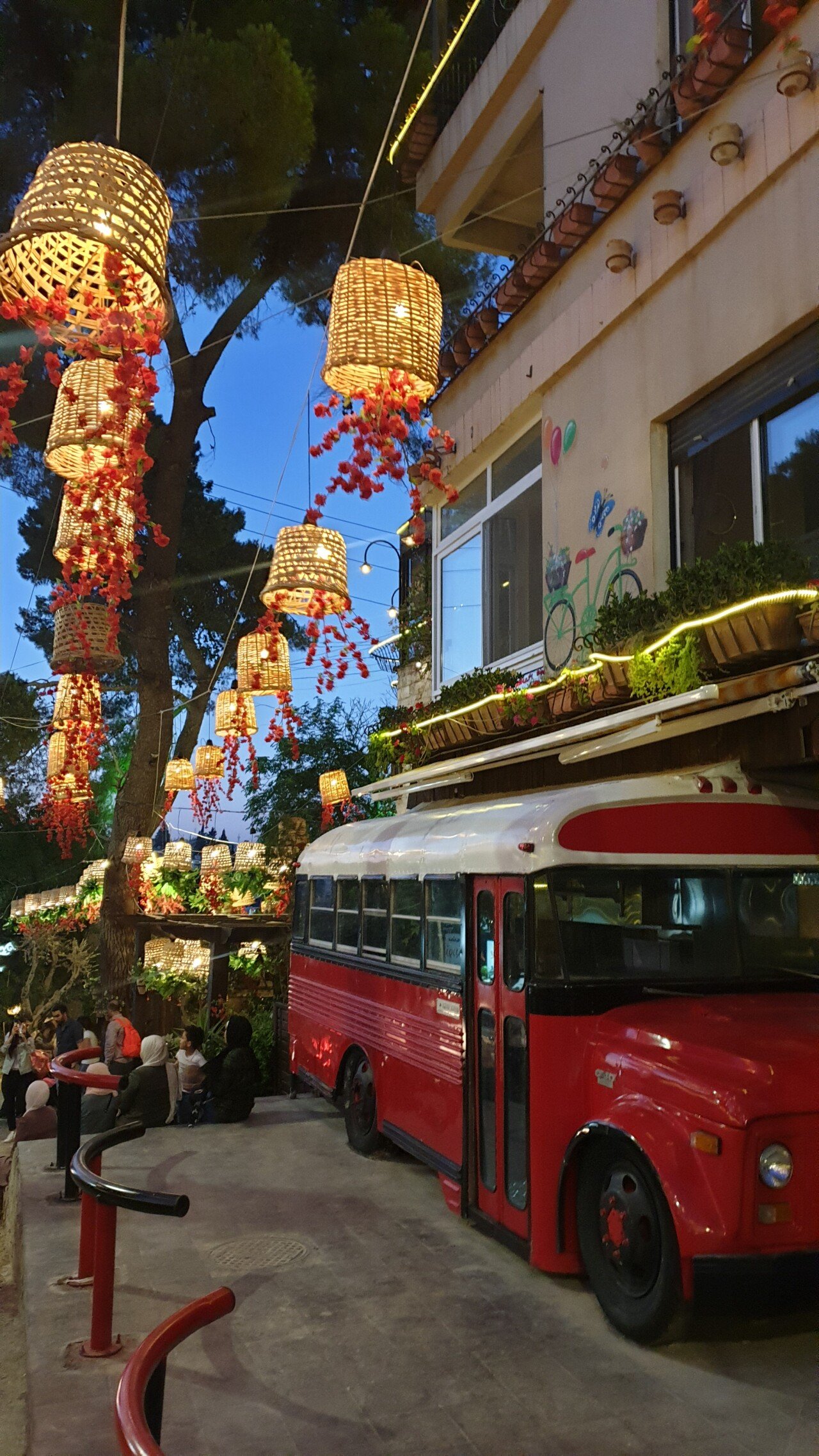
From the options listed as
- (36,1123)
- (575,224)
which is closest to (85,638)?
(36,1123)

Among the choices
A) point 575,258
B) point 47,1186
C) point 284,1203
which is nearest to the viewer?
point 284,1203

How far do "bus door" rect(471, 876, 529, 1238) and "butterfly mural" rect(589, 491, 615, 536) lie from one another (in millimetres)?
3617

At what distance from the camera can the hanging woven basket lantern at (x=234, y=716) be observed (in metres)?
15.1

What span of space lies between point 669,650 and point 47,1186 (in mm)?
6151

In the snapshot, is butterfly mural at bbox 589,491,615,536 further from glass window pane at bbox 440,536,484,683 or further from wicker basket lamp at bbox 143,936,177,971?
wicker basket lamp at bbox 143,936,177,971

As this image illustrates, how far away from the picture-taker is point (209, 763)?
20.1m

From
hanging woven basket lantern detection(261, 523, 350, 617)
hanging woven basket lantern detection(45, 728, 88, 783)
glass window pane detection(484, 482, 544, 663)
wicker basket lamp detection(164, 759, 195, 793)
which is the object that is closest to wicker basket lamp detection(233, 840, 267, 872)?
wicker basket lamp detection(164, 759, 195, 793)

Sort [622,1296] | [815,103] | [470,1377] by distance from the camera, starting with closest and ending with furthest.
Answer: [470,1377] → [622,1296] → [815,103]

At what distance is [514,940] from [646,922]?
75 centimetres

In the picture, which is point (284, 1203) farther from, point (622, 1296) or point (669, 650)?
point (669, 650)

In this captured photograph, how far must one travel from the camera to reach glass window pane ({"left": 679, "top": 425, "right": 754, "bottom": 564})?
7426mm

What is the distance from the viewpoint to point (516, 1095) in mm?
5879

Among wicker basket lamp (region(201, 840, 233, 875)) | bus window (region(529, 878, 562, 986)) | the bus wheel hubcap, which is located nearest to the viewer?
the bus wheel hubcap

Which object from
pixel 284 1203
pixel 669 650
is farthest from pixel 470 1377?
pixel 669 650
